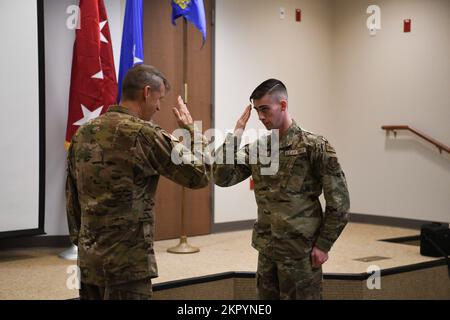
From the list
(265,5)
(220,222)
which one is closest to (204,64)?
(265,5)

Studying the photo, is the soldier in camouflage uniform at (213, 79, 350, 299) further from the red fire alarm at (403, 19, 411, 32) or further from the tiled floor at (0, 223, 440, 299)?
the red fire alarm at (403, 19, 411, 32)

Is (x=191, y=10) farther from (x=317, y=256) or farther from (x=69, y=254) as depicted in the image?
(x=317, y=256)

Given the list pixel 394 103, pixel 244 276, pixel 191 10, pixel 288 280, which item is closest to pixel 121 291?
pixel 288 280

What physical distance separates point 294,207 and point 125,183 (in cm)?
79

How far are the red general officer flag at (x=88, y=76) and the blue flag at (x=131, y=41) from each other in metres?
0.15

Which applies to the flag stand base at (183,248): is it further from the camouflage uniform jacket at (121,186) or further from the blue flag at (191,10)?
the camouflage uniform jacket at (121,186)

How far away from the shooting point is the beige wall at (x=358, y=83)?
6.42 metres

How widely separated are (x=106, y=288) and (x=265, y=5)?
16.2 ft

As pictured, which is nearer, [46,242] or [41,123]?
[41,123]

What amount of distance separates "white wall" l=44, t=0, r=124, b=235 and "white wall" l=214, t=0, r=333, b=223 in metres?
1.62

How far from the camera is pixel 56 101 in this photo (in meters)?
5.28

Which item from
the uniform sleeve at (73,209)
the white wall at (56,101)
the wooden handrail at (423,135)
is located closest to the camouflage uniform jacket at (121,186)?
the uniform sleeve at (73,209)

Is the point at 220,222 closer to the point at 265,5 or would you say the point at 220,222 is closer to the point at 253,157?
the point at 265,5

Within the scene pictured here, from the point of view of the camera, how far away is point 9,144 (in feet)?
15.8
